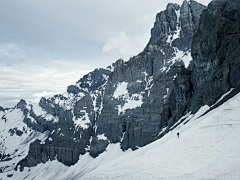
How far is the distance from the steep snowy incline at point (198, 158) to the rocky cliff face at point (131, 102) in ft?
271

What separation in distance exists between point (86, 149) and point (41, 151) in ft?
145

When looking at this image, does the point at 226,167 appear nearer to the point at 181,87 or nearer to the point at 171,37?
the point at 181,87

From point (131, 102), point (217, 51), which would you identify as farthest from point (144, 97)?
point (217, 51)

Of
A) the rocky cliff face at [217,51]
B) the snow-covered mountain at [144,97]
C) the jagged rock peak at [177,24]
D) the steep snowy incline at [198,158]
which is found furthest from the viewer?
the jagged rock peak at [177,24]

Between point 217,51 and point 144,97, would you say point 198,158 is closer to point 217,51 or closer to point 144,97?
point 217,51

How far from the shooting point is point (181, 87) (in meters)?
63.0

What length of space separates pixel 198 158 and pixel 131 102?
124 meters

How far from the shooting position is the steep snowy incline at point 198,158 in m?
14.5

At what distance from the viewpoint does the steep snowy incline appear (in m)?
14.5

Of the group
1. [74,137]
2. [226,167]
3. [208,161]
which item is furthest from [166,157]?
[74,137]

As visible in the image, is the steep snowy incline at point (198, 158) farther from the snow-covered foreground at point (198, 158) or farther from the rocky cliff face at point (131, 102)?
the rocky cliff face at point (131, 102)

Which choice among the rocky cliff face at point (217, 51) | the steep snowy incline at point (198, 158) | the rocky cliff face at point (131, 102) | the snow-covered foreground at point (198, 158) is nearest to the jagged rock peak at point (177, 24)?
the rocky cliff face at point (131, 102)

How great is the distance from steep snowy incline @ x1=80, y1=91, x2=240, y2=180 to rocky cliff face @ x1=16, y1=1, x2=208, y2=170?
8261 cm

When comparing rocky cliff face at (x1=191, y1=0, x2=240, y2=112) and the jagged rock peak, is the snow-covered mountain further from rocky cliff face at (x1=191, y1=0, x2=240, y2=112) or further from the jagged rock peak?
rocky cliff face at (x1=191, y1=0, x2=240, y2=112)
